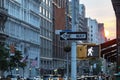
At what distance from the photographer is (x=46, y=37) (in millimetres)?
155625

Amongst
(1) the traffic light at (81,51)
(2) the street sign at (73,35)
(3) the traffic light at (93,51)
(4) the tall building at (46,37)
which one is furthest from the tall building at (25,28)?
(1) the traffic light at (81,51)

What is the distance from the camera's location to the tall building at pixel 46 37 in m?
149

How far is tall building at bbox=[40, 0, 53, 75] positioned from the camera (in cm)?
14925

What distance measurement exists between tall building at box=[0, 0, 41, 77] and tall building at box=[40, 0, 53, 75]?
7629 mm

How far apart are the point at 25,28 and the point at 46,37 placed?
3080 centimetres

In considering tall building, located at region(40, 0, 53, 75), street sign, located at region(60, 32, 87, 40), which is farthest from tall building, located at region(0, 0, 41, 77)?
street sign, located at region(60, 32, 87, 40)

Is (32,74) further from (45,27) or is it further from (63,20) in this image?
(63,20)

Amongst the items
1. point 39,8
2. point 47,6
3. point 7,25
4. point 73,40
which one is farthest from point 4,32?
point 73,40

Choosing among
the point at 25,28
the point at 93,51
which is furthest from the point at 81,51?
the point at 25,28

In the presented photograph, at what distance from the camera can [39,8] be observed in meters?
146

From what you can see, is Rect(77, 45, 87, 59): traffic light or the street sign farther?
the street sign

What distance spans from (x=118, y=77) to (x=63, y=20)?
284 cm

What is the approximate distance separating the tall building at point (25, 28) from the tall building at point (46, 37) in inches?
300

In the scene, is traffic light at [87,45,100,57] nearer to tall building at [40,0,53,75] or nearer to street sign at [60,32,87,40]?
street sign at [60,32,87,40]
